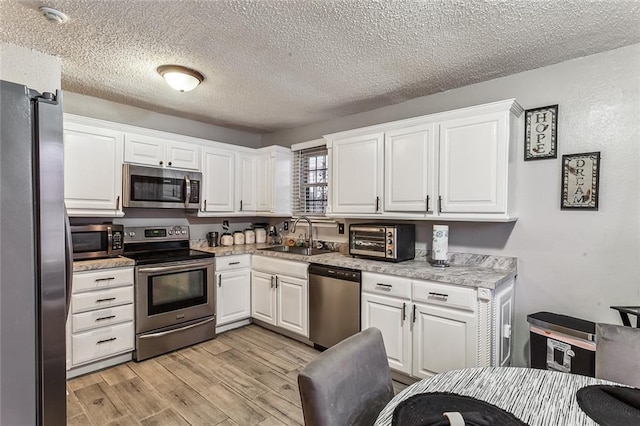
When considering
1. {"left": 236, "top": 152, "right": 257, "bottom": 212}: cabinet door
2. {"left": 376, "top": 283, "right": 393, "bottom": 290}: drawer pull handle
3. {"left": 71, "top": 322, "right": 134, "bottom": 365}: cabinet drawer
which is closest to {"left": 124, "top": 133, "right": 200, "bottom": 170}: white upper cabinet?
{"left": 236, "top": 152, "right": 257, "bottom": 212}: cabinet door

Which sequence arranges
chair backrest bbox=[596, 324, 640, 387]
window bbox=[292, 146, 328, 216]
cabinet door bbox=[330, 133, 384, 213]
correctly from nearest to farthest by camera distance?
chair backrest bbox=[596, 324, 640, 387], cabinet door bbox=[330, 133, 384, 213], window bbox=[292, 146, 328, 216]

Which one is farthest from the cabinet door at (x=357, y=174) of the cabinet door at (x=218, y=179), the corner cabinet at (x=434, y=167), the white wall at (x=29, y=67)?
the white wall at (x=29, y=67)

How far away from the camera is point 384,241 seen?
2816mm

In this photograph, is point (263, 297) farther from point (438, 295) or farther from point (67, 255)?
point (67, 255)

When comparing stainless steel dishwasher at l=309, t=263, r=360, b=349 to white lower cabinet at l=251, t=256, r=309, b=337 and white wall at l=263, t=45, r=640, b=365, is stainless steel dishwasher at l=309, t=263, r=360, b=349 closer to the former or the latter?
white lower cabinet at l=251, t=256, r=309, b=337

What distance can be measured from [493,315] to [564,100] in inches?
67.6

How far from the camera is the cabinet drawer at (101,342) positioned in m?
2.57

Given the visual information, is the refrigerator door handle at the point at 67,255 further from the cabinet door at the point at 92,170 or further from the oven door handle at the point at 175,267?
the cabinet door at the point at 92,170

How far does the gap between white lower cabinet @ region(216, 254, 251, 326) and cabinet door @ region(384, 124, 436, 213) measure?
186 cm

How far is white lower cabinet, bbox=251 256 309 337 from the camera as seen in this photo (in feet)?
10.6

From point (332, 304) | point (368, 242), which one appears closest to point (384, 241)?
point (368, 242)

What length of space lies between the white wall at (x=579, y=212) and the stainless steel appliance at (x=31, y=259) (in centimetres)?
288

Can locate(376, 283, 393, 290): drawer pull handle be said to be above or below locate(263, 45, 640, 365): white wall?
below

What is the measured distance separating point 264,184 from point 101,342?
7.96 feet
